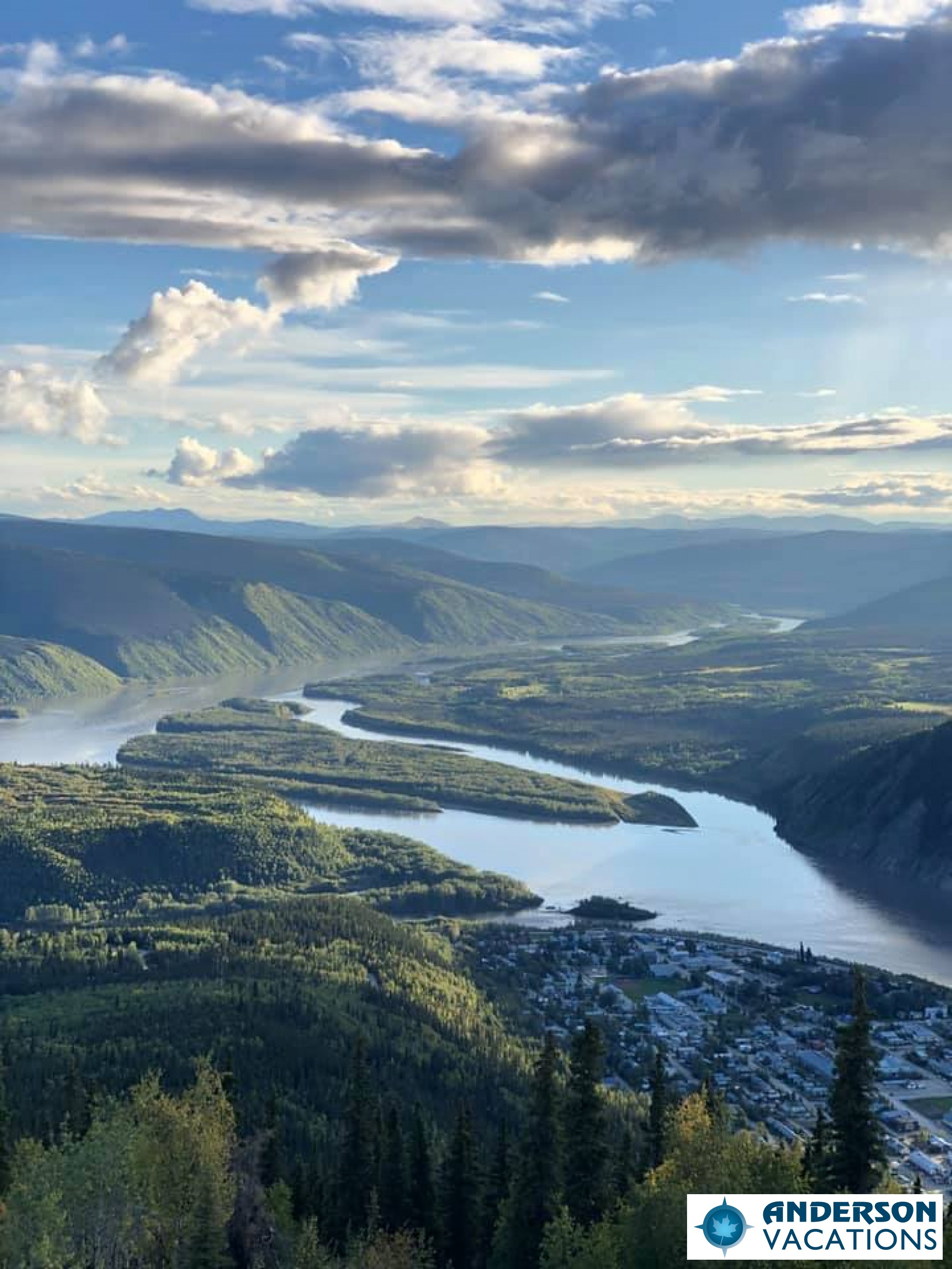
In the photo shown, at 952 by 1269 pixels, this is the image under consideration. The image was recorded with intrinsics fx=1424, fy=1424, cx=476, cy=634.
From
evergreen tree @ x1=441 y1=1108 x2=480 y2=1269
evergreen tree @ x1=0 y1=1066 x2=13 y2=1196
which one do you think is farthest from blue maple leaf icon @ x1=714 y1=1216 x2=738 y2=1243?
evergreen tree @ x1=0 y1=1066 x2=13 y2=1196

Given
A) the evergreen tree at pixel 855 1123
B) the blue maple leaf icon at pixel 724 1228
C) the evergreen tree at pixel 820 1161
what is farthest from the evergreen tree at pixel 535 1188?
the blue maple leaf icon at pixel 724 1228

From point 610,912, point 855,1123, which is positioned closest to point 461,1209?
point 855,1123

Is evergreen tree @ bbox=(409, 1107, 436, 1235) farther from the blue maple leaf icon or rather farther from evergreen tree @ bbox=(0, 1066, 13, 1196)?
the blue maple leaf icon

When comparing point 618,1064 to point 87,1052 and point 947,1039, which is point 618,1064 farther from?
point 87,1052

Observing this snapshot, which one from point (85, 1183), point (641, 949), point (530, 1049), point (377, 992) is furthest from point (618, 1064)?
point (85, 1183)

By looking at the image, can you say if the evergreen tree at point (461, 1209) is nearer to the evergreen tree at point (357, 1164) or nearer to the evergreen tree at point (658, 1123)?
the evergreen tree at point (357, 1164)

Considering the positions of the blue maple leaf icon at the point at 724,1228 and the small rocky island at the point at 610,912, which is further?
the small rocky island at the point at 610,912

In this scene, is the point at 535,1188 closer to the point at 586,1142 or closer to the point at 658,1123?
the point at 586,1142
